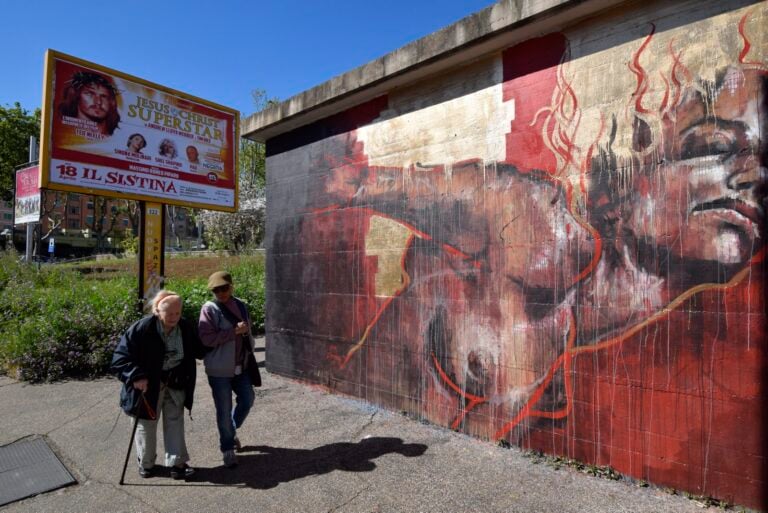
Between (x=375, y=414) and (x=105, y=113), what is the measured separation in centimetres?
610

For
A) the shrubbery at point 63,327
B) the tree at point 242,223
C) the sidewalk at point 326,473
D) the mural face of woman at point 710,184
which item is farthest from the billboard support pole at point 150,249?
the tree at point 242,223

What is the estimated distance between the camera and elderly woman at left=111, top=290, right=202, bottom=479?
353cm

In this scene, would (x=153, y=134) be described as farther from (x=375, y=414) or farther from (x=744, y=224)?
(x=744, y=224)

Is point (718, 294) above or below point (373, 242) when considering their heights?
below

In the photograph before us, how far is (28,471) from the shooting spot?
3.97 metres

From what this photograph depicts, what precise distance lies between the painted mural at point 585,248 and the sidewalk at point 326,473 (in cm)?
28

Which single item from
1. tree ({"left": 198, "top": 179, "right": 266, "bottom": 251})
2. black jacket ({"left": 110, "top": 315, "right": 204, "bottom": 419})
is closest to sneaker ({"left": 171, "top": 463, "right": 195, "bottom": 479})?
black jacket ({"left": 110, "top": 315, "right": 204, "bottom": 419})

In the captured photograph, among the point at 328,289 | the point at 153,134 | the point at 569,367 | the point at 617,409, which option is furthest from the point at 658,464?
the point at 153,134

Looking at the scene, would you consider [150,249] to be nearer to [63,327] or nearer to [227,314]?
[63,327]

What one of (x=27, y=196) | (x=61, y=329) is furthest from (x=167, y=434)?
(x=27, y=196)

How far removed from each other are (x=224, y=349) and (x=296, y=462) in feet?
3.73

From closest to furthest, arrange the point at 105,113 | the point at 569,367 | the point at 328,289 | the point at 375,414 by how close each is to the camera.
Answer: the point at 569,367 < the point at 375,414 < the point at 328,289 < the point at 105,113

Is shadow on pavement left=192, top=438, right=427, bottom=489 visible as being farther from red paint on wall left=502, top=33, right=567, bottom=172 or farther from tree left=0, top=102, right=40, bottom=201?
tree left=0, top=102, right=40, bottom=201

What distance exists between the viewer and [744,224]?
2951 millimetres
